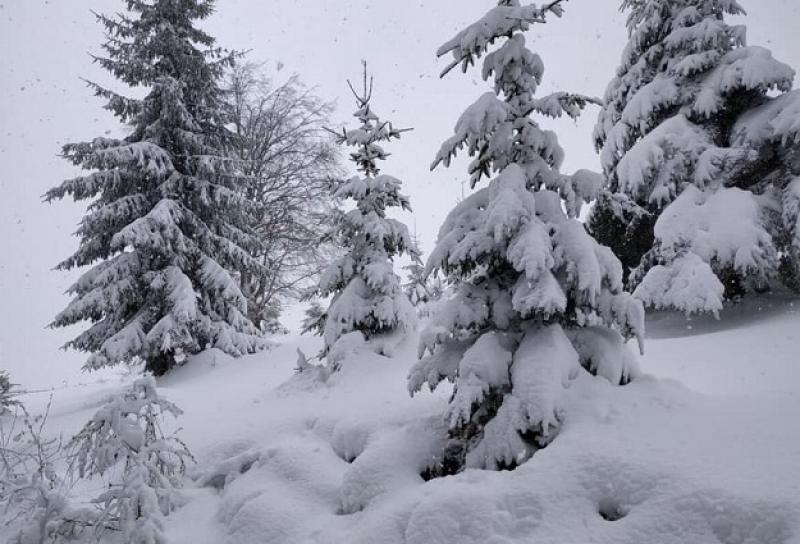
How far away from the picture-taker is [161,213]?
9.78 metres

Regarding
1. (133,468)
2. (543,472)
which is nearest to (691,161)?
(543,472)

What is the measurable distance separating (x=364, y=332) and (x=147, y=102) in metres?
8.09

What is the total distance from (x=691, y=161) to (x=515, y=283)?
6.81 m

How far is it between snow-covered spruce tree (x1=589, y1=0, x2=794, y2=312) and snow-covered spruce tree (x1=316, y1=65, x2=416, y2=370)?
358cm

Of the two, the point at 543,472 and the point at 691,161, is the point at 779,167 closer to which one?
the point at 691,161

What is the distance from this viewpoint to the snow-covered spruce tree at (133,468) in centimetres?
376

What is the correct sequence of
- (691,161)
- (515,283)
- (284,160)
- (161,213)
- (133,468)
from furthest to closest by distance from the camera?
1. (284,160)
2. (161,213)
3. (691,161)
4. (133,468)
5. (515,283)

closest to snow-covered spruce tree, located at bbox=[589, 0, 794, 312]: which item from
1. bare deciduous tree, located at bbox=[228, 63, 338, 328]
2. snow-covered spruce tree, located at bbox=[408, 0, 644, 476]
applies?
snow-covered spruce tree, located at bbox=[408, 0, 644, 476]

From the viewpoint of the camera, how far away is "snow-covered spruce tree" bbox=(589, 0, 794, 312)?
301 inches

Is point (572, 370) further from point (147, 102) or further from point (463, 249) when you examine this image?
point (147, 102)

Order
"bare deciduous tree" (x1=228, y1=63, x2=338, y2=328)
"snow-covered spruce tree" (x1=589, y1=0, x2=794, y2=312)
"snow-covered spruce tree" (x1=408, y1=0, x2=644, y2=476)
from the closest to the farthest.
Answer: "snow-covered spruce tree" (x1=408, y1=0, x2=644, y2=476) → "snow-covered spruce tree" (x1=589, y1=0, x2=794, y2=312) → "bare deciduous tree" (x1=228, y1=63, x2=338, y2=328)

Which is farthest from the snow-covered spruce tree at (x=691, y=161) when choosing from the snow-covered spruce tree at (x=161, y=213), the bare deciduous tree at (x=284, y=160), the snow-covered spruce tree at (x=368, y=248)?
the bare deciduous tree at (x=284, y=160)

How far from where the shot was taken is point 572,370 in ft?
12.6

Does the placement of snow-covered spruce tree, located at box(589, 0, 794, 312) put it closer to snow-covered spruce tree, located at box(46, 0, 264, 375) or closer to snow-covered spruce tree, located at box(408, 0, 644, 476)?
snow-covered spruce tree, located at box(408, 0, 644, 476)
